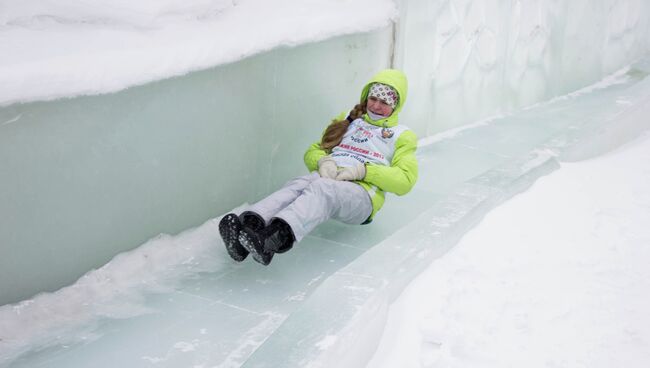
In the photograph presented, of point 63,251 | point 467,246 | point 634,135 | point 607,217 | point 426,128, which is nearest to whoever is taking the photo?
point 63,251

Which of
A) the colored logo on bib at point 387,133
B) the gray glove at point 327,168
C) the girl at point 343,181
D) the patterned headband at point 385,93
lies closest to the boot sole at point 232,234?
the girl at point 343,181

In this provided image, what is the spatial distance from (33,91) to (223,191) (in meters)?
1.30

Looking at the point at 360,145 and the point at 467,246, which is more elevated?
the point at 360,145

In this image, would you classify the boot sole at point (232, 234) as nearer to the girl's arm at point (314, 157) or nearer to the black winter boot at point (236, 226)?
the black winter boot at point (236, 226)

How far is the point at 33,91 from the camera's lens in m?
2.67

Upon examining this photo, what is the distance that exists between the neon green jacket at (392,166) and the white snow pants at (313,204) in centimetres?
8

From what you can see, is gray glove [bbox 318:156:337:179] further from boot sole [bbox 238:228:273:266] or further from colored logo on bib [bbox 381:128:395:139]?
boot sole [bbox 238:228:273:266]

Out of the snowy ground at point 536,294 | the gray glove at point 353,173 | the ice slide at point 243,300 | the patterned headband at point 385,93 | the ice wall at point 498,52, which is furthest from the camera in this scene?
the ice wall at point 498,52

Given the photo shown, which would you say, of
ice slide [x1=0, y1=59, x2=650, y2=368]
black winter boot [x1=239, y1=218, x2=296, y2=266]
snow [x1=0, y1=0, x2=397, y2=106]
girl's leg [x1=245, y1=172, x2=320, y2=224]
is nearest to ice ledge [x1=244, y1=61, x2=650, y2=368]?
ice slide [x1=0, y1=59, x2=650, y2=368]

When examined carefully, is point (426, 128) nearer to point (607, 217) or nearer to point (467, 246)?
point (607, 217)

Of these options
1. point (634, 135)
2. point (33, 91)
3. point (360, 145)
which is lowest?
point (634, 135)

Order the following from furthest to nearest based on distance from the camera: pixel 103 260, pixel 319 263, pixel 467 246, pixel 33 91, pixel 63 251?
pixel 467 246, pixel 319 263, pixel 103 260, pixel 63 251, pixel 33 91

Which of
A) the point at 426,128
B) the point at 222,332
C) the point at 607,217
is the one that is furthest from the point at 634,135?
the point at 222,332

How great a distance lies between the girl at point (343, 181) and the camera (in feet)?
10.3
